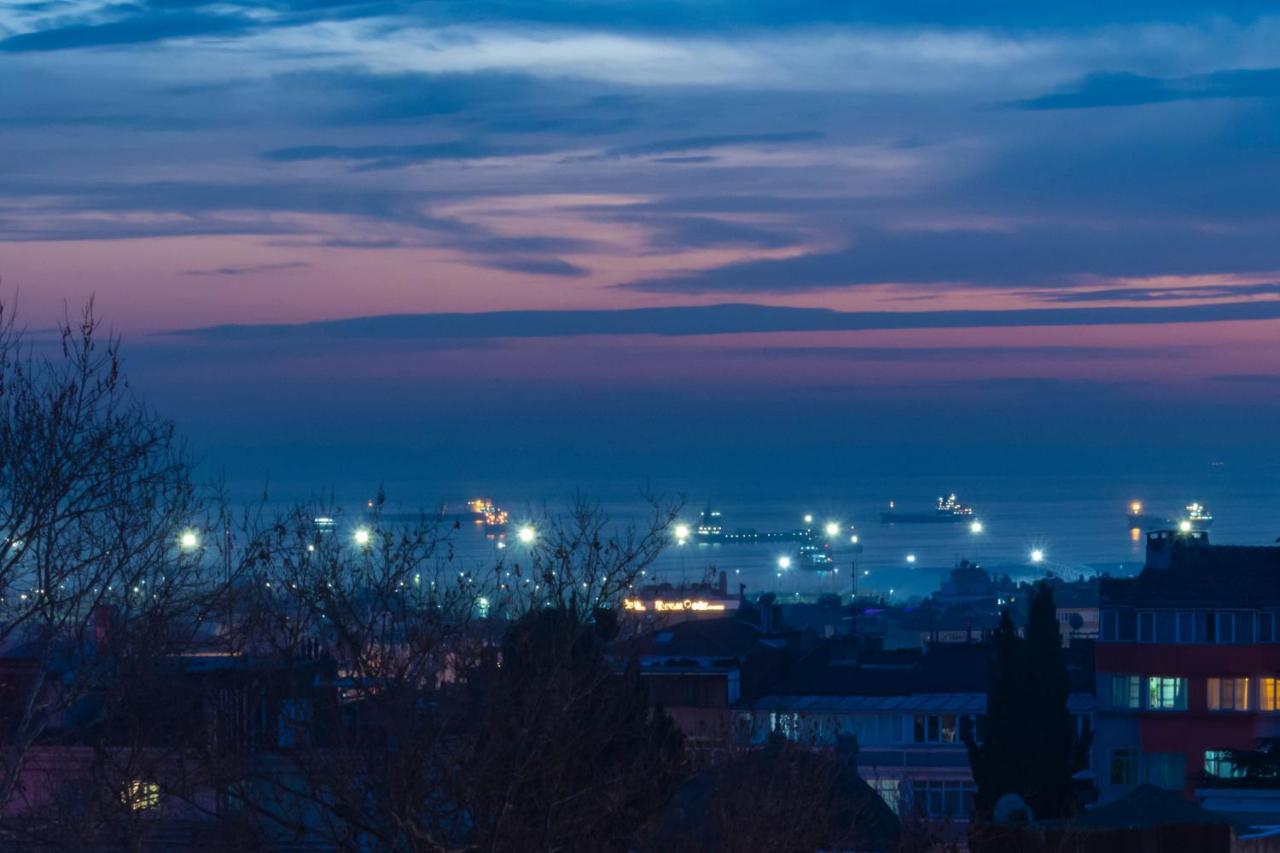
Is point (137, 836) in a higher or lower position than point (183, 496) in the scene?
lower

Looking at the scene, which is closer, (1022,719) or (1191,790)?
(1022,719)

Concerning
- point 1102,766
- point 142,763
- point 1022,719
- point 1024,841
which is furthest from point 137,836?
point 1102,766

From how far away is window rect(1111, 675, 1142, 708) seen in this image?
3272cm

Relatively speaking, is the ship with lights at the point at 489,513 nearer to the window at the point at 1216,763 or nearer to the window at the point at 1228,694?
the window at the point at 1228,694

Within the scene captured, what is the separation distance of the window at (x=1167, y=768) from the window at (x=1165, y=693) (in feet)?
2.41

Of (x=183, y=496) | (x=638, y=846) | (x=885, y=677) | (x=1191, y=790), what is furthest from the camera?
(x=885, y=677)

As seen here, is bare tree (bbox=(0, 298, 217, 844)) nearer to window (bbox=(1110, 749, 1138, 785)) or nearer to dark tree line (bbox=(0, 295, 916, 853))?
dark tree line (bbox=(0, 295, 916, 853))

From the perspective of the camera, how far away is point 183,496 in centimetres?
1470

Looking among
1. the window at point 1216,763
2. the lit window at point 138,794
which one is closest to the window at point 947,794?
the window at point 1216,763

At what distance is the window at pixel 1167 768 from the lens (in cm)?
3183

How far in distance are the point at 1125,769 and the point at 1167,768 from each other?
657 millimetres

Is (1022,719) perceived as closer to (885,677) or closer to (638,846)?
(885,677)

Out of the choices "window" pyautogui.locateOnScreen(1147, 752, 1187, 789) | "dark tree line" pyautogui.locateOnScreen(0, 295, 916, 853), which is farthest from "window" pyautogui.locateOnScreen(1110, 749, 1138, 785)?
"dark tree line" pyautogui.locateOnScreen(0, 295, 916, 853)

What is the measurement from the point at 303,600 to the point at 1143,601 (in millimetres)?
22621
